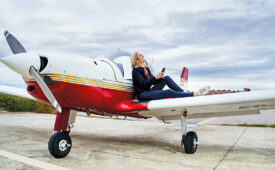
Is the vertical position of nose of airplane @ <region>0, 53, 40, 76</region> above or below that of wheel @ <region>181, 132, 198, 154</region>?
above

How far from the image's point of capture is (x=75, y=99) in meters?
3.81

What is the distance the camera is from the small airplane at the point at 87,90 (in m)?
3.31

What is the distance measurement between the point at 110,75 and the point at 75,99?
77cm

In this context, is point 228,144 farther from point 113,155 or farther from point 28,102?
point 28,102

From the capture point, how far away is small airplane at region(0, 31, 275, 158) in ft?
10.9

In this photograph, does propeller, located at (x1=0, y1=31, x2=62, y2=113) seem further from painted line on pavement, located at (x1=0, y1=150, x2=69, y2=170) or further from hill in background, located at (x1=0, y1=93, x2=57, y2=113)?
hill in background, located at (x1=0, y1=93, x2=57, y2=113)

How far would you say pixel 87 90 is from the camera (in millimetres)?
3852

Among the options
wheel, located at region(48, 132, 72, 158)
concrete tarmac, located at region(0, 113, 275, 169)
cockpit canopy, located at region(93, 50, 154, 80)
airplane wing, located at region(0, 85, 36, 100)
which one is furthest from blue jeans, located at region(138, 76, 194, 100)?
airplane wing, located at region(0, 85, 36, 100)

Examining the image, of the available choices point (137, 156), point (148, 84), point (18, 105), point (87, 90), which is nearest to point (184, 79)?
point (148, 84)

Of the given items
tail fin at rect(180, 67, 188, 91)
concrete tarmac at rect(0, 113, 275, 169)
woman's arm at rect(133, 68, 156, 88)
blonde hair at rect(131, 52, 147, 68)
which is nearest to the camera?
concrete tarmac at rect(0, 113, 275, 169)

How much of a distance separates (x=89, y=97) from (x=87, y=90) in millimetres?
136

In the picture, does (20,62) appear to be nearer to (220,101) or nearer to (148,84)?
(148,84)

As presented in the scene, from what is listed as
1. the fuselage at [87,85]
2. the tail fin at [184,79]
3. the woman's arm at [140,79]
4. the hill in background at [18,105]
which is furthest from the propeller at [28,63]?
the hill in background at [18,105]

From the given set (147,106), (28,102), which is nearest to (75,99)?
(147,106)
